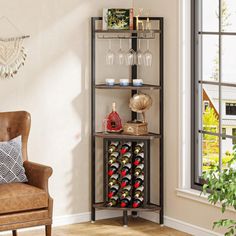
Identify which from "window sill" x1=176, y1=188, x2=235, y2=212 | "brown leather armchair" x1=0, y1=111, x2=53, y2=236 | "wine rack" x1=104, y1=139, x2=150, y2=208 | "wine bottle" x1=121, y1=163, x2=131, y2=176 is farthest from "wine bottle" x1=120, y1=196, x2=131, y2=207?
"brown leather armchair" x1=0, y1=111, x2=53, y2=236

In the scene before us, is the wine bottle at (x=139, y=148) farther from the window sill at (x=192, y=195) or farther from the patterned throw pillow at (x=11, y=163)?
the patterned throw pillow at (x=11, y=163)

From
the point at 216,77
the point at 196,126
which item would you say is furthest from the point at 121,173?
the point at 216,77

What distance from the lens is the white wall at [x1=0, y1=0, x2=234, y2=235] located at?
553 centimetres

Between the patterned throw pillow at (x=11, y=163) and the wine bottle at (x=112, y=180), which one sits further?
the wine bottle at (x=112, y=180)

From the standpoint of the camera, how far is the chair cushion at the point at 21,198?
15.5 feet

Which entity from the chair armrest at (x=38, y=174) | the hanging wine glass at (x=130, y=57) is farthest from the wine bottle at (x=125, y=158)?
the chair armrest at (x=38, y=174)

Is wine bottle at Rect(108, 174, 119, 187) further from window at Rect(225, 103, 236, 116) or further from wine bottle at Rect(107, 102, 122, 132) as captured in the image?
window at Rect(225, 103, 236, 116)

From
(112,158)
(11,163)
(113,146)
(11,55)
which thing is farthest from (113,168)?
(11,55)

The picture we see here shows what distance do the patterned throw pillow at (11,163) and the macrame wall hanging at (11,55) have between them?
624mm

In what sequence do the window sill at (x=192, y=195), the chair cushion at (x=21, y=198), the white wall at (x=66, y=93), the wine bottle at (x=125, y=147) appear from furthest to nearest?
the wine bottle at (x=125, y=147) < the white wall at (x=66, y=93) < the window sill at (x=192, y=195) < the chair cushion at (x=21, y=198)

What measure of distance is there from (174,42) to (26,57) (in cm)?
125

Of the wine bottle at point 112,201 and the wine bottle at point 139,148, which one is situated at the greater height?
the wine bottle at point 139,148

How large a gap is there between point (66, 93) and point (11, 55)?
0.62 metres

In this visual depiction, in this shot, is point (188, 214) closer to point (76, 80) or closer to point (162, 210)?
point (162, 210)
